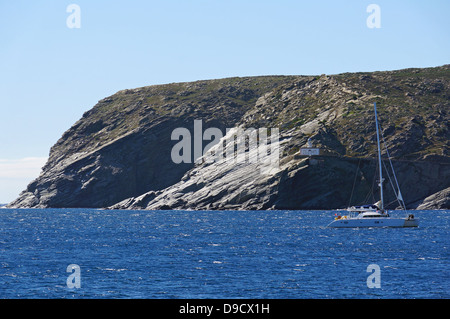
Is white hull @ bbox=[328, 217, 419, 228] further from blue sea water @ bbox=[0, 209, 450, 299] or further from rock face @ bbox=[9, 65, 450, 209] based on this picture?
rock face @ bbox=[9, 65, 450, 209]

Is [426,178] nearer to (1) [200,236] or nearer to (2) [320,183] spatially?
(2) [320,183]

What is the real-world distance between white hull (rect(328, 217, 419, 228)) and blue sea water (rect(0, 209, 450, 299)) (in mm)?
1000

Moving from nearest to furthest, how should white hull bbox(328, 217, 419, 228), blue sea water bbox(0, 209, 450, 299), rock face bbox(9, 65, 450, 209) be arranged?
blue sea water bbox(0, 209, 450, 299)
white hull bbox(328, 217, 419, 228)
rock face bbox(9, 65, 450, 209)

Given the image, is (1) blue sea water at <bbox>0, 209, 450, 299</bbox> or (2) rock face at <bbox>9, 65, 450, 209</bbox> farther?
(2) rock face at <bbox>9, 65, 450, 209</bbox>

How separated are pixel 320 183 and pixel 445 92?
69.2 m

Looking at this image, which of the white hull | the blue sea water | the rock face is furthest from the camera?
the rock face

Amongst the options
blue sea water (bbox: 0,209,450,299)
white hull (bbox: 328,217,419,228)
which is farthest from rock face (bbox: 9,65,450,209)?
blue sea water (bbox: 0,209,450,299)

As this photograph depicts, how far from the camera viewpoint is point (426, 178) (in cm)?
15475

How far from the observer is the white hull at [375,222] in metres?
96.0

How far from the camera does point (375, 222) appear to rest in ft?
317

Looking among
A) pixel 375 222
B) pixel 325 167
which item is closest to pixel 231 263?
pixel 375 222

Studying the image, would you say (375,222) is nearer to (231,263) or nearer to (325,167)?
(231,263)

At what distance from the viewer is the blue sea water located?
42938 millimetres

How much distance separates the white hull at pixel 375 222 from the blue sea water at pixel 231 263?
1.00m
